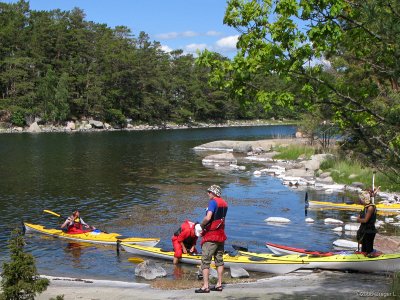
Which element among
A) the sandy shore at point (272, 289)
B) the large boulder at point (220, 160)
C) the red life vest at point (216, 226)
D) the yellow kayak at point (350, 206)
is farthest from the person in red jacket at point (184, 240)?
the large boulder at point (220, 160)

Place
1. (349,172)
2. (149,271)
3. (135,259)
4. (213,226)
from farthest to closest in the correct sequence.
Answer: (349,172) → (135,259) → (149,271) → (213,226)

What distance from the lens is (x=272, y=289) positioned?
1097cm

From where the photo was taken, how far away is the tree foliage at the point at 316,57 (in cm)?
690

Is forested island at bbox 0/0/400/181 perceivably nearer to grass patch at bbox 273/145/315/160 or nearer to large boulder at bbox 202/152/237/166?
grass patch at bbox 273/145/315/160

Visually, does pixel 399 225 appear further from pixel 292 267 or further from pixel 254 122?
pixel 254 122

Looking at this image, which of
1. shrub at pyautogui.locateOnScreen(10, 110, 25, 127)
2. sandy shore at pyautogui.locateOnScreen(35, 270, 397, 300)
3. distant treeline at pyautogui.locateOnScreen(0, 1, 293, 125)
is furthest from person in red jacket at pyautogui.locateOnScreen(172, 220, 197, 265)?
shrub at pyautogui.locateOnScreen(10, 110, 25, 127)

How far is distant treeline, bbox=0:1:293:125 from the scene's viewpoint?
3615 inches

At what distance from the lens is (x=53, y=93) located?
9338 centimetres

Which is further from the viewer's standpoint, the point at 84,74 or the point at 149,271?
the point at 84,74

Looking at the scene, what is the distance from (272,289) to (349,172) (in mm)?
21282

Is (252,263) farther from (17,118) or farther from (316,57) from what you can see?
(17,118)

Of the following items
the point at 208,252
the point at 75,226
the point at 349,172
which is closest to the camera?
the point at 208,252

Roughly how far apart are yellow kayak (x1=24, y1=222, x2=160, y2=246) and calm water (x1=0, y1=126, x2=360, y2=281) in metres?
0.26

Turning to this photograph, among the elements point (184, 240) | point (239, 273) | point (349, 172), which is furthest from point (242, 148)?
point (239, 273)
